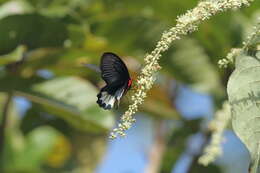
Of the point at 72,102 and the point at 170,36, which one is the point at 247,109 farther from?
the point at 72,102

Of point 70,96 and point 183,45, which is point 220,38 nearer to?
point 183,45

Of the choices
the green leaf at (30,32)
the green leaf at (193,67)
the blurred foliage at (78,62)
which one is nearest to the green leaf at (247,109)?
the blurred foliage at (78,62)

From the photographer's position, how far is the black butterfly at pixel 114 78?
44.3 inches

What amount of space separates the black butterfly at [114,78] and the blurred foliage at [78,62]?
648 millimetres

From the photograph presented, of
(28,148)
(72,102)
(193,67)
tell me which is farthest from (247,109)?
(28,148)

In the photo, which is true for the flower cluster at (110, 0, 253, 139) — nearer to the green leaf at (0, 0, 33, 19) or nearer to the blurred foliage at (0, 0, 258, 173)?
the blurred foliage at (0, 0, 258, 173)

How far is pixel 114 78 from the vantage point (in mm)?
1147

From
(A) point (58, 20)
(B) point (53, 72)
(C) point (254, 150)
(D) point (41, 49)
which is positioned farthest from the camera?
(B) point (53, 72)

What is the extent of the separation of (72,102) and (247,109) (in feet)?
3.33

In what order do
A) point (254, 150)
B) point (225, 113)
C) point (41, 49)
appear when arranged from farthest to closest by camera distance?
1. point (41, 49)
2. point (225, 113)
3. point (254, 150)

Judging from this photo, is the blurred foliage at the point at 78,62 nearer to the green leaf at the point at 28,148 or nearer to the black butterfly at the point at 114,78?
the green leaf at the point at 28,148

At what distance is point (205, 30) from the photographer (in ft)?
7.32

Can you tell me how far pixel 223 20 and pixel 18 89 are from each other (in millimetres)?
779

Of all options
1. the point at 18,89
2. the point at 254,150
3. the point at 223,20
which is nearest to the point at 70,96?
the point at 18,89
